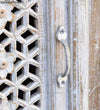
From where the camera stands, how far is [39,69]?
2.92 feet

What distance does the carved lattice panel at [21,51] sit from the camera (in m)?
0.82

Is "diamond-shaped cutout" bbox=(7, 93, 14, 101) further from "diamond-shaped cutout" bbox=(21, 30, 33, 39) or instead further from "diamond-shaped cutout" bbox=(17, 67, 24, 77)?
"diamond-shaped cutout" bbox=(21, 30, 33, 39)

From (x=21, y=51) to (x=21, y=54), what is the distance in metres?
0.02

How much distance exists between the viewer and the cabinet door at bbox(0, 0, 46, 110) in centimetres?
82

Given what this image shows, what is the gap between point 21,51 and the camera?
2.84ft

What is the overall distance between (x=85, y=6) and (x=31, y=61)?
0.89ft

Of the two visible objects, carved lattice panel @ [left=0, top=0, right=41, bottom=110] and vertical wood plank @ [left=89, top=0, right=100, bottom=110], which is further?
vertical wood plank @ [left=89, top=0, right=100, bottom=110]

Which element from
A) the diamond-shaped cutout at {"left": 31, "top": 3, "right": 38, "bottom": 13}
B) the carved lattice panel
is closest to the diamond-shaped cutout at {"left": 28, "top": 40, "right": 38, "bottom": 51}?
the carved lattice panel

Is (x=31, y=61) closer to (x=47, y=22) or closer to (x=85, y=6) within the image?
(x=47, y=22)

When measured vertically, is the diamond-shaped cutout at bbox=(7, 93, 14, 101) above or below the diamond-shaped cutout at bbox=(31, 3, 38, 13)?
below

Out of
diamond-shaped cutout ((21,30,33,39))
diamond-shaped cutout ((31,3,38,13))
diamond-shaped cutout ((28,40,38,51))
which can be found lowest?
diamond-shaped cutout ((28,40,38,51))

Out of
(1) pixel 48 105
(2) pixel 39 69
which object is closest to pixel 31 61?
(2) pixel 39 69

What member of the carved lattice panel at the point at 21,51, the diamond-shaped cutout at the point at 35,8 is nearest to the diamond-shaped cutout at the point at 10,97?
the carved lattice panel at the point at 21,51

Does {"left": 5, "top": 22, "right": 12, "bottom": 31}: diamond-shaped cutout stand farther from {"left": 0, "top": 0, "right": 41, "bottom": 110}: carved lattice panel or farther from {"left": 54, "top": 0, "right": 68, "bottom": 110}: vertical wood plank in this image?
{"left": 54, "top": 0, "right": 68, "bottom": 110}: vertical wood plank
